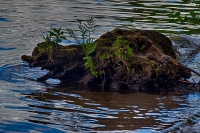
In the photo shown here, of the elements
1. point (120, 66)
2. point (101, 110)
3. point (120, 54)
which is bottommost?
point (101, 110)

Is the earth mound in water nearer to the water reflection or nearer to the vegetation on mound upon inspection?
the vegetation on mound

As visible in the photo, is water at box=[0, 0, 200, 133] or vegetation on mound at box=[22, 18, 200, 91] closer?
water at box=[0, 0, 200, 133]

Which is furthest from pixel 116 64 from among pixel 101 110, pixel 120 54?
pixel 101 110

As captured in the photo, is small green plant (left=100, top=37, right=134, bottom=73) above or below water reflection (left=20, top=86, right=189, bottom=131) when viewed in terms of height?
above

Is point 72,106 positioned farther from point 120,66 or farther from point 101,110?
point 120,66

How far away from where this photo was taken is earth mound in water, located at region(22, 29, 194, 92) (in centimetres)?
795

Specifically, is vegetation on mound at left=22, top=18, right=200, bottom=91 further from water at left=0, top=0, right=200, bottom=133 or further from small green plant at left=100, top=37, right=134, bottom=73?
water at left=0, top=0, right=200, bottom=133

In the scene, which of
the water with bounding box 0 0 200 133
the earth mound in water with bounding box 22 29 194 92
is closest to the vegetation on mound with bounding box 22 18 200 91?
the earth mound in water with bounding box 22 29 194 92

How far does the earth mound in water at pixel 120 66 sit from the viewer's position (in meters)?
7.95

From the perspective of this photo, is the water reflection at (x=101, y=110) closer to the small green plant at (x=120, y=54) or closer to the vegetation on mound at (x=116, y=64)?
the vegetation on mound at (x=116, y=64)

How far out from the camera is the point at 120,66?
794 cm

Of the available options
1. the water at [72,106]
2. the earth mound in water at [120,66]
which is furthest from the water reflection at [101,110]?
the earth mound in water at [120,66]

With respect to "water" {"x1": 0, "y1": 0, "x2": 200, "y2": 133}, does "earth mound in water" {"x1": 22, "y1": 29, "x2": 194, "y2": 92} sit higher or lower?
higher

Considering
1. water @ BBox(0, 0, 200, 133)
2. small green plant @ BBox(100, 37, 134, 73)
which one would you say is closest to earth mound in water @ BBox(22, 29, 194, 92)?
small green plant @ BBox(100, 37, 134, 73)
